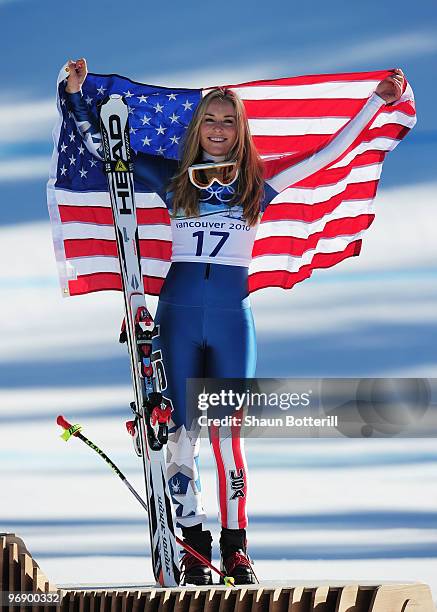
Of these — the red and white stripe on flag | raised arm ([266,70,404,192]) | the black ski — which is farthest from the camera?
the red and white stripe on flag

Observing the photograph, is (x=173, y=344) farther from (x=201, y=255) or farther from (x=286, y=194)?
(x=286, y=194)

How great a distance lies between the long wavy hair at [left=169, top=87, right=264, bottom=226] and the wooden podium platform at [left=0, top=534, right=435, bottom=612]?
1.87 meters

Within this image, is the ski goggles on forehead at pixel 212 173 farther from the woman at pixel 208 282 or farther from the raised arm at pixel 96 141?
the raised arm at pixel 96 141

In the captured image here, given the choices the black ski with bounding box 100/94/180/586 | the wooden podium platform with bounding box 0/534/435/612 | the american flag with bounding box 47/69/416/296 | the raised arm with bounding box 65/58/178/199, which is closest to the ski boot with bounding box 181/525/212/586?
the black ski with bounding box 100/94/180/586

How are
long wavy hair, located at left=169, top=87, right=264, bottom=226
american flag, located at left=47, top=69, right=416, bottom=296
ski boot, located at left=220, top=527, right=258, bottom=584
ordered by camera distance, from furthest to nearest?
1. american flag, located at left=47, top=69, right=416, bottom=296
2. long wavy hair, located at left=169, top=87, right=264, bottom=226
3. ski boot, located at left=220, top=527, right=258, bottom=584

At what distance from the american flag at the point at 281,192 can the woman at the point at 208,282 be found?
0.30 meters

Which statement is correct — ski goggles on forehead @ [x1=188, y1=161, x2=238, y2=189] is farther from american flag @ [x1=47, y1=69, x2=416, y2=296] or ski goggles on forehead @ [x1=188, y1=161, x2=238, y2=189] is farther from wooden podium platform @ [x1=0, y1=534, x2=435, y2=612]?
wooden podium platform @ [x1=0, y1=534, x2=435, y2=612]

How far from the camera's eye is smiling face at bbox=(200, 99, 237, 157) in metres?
7.14

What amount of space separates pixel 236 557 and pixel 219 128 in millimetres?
2178

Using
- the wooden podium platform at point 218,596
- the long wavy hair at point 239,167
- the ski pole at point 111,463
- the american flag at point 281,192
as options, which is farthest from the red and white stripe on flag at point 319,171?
the wooden podium platform at point 218,596

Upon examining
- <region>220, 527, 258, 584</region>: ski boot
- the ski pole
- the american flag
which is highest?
the american flag

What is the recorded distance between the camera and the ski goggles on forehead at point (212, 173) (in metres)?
7.09

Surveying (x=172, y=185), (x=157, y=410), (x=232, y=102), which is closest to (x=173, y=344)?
(x=157, y=410)

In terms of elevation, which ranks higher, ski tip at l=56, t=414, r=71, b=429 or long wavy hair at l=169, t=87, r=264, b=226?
long wavy hair at l=169, t=87, r=264, b=226
